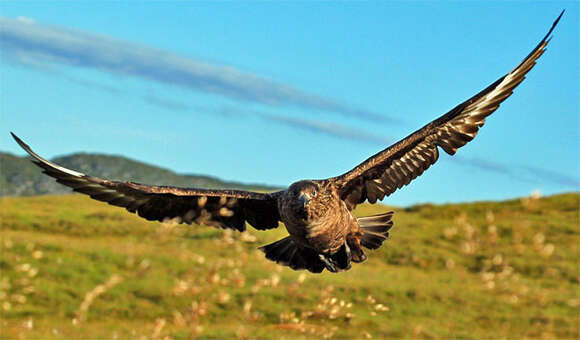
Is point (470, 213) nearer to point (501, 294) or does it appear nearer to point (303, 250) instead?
point (501, 294)

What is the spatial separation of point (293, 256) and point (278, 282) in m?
11.1

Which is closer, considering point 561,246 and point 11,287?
point 11,287

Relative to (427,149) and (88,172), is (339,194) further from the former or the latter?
(88,172)

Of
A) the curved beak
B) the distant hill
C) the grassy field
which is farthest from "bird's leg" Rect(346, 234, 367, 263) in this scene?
the distant hill

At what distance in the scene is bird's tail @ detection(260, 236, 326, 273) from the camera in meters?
7.93

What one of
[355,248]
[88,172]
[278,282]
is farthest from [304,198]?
[88,172]

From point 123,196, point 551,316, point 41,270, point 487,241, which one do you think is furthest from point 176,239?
point 123,196

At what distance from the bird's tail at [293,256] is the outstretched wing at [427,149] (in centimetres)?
74

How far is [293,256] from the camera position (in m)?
8.14

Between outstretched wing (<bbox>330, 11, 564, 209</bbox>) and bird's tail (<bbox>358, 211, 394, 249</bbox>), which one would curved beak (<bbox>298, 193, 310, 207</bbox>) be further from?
bird's tail (<bbox>358, 211, 394, 249</bbox>)

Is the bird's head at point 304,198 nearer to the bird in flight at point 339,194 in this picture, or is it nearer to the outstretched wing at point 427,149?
the bird in flight at point 339,194

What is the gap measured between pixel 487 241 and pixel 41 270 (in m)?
15.0

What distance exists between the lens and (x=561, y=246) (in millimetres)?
25375

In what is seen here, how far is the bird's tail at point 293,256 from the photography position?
793 centimetres
